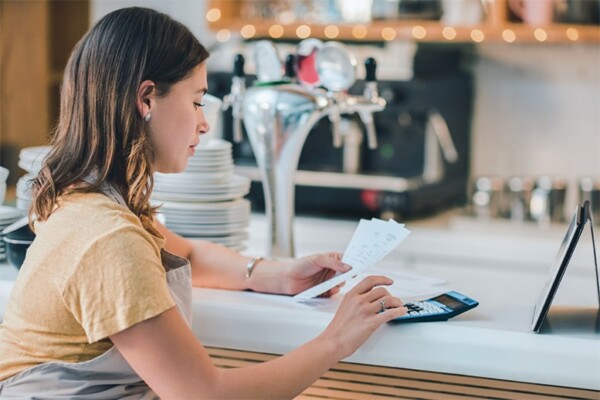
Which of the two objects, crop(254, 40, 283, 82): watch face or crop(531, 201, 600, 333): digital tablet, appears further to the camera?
crop(254, 40, 283, 82): watch face

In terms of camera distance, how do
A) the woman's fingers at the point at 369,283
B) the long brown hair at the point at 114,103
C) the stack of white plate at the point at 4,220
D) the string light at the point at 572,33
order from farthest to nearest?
the string light at the point at 572,33 < the stack of white plate at the point at 4,220 < the woman's fingers at the point at 369,283 < the long brown hair at the point at 114,103

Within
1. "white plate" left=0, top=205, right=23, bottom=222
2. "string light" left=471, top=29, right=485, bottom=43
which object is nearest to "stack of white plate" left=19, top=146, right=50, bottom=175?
"white plate" left=0, top=205, right=23, bottom=222

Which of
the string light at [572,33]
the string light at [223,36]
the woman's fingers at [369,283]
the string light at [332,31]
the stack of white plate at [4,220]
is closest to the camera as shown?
the woman's fingers at [369,283]

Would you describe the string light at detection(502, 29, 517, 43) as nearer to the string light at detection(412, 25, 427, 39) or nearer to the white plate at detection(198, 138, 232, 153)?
the string light at detection(412, 25, 427, 39)

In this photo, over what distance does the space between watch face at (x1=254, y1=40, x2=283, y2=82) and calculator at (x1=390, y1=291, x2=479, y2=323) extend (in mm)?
685

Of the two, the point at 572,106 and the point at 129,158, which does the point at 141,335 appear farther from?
the point at 572,106

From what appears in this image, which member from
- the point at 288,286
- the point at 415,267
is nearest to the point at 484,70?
the point at 415,267

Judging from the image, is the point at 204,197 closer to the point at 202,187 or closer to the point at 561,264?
the point at 202,187

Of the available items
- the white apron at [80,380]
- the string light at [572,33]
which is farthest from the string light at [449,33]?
Answer: the white apron at [80,380]

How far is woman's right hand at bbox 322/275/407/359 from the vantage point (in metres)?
1.57

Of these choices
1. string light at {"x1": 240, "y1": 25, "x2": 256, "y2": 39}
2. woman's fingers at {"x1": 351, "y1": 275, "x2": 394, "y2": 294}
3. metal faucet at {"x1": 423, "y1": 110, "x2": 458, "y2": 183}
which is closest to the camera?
woman's fingers at {"x1": 351, "y1": 275, "x2": 394, "y2": 294}

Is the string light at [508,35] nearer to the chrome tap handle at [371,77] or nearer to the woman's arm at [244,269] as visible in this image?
the chrome tap handle at [371,77]

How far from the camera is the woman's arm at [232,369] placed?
4.67ft

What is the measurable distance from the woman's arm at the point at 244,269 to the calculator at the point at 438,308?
0.50 feet
